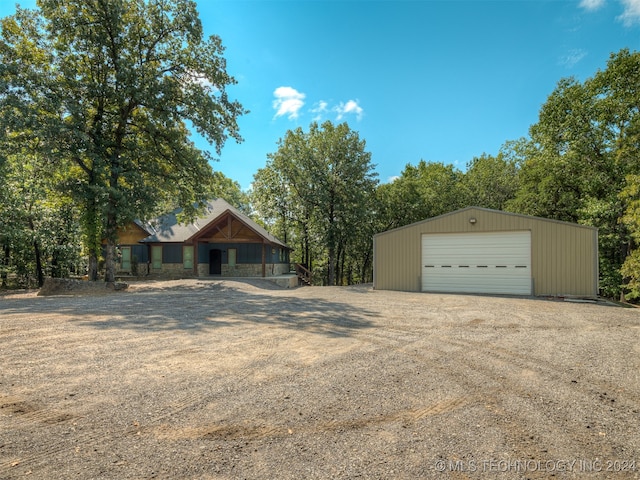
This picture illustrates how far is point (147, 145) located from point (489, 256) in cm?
1629

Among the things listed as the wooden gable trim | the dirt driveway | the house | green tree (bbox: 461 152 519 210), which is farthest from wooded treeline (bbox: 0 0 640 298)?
the dirt driveway

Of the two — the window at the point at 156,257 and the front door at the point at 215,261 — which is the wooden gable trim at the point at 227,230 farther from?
the window at the point at 156,257

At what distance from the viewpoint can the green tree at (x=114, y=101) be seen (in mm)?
13086

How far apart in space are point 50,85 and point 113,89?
2104mm

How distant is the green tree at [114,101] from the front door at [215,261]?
607 cm

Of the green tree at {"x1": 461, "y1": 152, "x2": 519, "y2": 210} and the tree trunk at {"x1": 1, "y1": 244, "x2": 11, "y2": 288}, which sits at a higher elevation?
the green tree at {"x1": 461, "y1": 152, "x2": 519, "y2": 210}

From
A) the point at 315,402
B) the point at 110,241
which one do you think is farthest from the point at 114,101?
the point at 315,402

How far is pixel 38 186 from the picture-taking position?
1823 centimetres

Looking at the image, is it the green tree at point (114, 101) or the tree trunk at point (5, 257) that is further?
the tree trunk at point (5, 257)

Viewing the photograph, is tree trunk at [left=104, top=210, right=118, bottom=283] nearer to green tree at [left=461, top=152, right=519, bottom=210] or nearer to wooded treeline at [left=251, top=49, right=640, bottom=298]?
wooded treeline at [left=251, top=49, right=640, bottom=298]

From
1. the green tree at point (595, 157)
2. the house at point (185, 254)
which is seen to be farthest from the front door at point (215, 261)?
the green tree at point (595, 157)

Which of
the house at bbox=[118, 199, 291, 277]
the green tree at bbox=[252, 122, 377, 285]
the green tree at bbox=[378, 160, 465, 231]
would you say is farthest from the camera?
the green tree at bbox=[378, 160, 465, 231]

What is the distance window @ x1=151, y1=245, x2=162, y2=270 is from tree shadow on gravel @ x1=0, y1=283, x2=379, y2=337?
12.8 metres

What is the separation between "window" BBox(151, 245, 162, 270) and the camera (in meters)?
22.3
